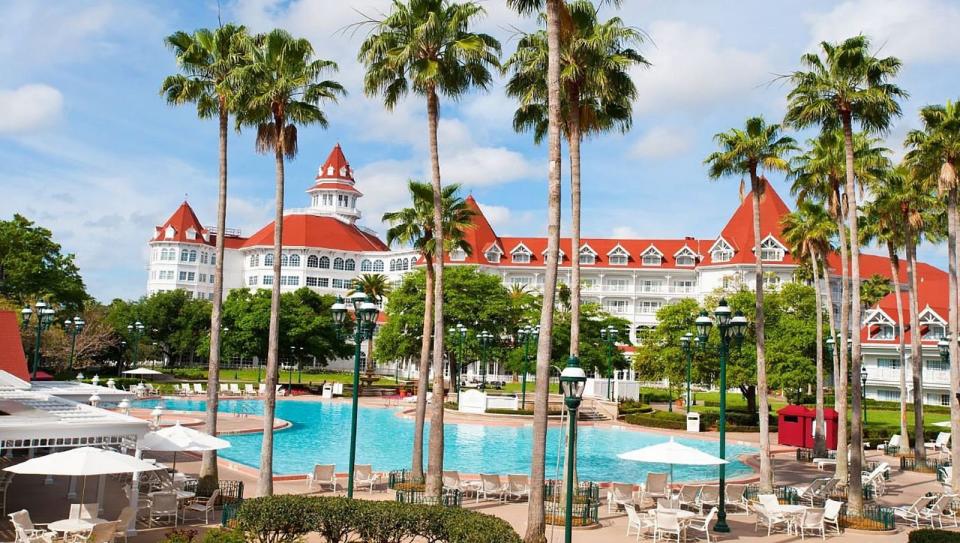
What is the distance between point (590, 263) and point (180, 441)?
80394 millimetres

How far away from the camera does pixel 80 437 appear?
15227mm

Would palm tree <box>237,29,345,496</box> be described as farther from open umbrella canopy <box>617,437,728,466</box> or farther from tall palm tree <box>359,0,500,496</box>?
open umbrella canopy <box>617,437,728,466</box>

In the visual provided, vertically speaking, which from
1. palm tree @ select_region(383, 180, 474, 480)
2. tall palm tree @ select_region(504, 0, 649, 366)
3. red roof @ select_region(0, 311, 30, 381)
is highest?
tall palm tree @ select_region(504, 0, 649, 366)

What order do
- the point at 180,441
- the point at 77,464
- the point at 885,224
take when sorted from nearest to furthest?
the point at 77,464
the point at 180,441
the point at 885,224

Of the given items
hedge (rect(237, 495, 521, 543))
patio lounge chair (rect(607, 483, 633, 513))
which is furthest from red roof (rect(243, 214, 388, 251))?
hedge (rect(237, 495, 521, 543))

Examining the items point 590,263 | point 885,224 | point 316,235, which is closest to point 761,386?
point 885,224

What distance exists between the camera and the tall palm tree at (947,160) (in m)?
22.4

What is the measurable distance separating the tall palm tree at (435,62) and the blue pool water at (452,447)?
1059 cm

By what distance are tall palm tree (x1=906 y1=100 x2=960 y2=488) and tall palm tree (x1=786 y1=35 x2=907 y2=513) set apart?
304 centimetres

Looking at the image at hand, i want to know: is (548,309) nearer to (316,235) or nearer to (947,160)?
(947,160)

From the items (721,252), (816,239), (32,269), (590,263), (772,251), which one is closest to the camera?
(816,239)

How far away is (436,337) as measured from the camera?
65.4 feet

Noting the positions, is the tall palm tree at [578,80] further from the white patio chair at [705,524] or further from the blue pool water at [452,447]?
the blue pool water at [452,447]

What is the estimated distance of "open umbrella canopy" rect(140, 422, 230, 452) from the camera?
1742cm
